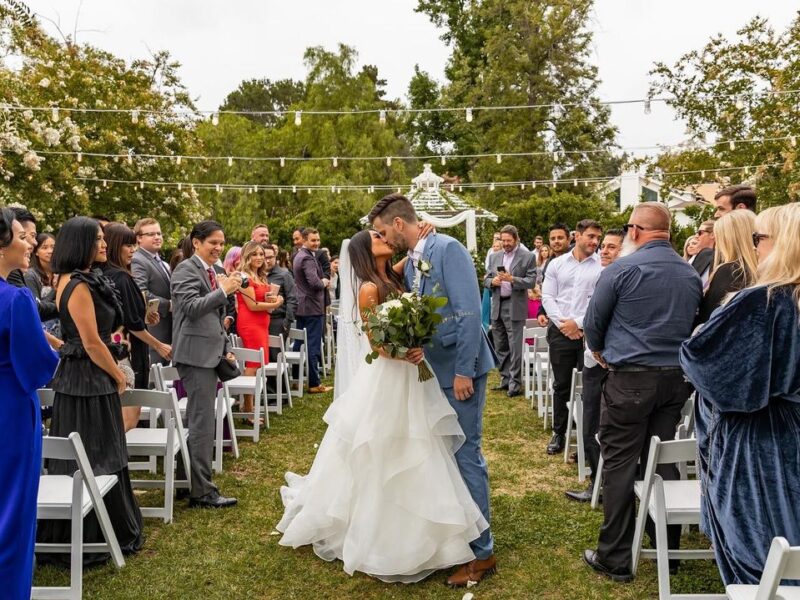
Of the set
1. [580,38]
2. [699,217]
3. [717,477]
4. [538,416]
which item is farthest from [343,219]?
[717,477]

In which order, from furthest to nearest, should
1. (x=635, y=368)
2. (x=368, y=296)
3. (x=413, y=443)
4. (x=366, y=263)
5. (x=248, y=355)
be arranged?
(x=248, y=355), (x=366, y=263), (x=368, y=296), (x=413, y=443), (x=635, y=368)

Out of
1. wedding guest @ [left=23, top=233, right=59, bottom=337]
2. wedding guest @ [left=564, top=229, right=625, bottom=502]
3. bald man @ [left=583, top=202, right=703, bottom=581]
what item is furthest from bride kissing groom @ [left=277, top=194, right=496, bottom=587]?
wedding guest @ [left=23, top=233, right=59, bottom=337]

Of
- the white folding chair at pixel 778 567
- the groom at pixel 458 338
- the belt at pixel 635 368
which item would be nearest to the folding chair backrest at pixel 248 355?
the groom at pixel 458 338

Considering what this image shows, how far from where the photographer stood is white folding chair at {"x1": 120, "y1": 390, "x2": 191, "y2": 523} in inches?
186

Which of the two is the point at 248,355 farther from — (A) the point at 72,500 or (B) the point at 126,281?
(A) the point at 72,500

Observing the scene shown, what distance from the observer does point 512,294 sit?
9.96m

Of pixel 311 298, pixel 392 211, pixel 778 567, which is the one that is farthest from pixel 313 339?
pixel 778 567

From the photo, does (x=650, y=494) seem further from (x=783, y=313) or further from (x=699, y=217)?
(x=699, y=217)

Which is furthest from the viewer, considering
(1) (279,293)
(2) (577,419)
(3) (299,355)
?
(3) (299,355)

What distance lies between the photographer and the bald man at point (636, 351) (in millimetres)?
4078

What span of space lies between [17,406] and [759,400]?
3288 millimetres

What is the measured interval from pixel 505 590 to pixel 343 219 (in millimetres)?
21826

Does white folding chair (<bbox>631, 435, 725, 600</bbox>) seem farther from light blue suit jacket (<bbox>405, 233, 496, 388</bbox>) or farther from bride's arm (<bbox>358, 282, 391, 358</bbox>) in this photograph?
bride's arm (<bbox>358, 282, 391, 358</bbox>)

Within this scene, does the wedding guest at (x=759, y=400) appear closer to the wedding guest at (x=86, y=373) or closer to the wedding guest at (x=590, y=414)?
the wedding guest at (x=590, y=414)
